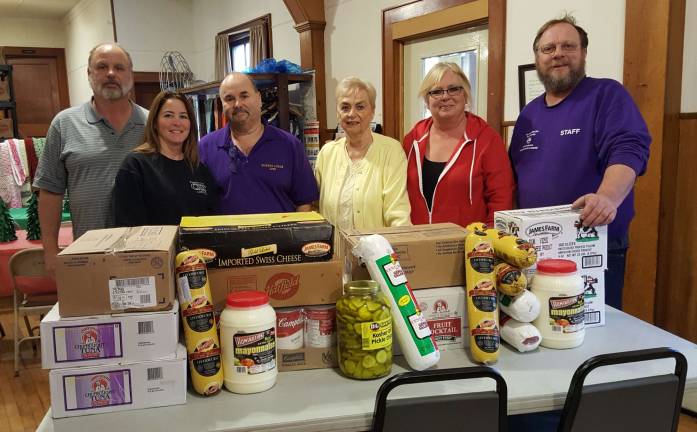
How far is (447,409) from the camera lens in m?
1.06

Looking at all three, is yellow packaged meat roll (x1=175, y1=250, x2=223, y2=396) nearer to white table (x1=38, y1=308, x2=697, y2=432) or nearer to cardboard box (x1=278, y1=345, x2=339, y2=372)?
white table (x1=38, y1=308, x2=697, y2=432)

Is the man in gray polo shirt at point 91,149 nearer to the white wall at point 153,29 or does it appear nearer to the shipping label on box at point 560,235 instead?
the shipping label on box at point 560,235

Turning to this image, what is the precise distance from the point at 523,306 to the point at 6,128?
217 inches

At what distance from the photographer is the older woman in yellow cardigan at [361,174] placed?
214cm

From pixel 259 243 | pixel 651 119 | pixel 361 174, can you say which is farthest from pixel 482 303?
pixel 651 119

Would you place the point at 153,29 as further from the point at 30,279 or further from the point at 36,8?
the point at 30,279

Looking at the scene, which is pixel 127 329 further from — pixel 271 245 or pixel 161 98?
pixel 161 98

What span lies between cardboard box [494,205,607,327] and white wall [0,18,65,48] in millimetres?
8931

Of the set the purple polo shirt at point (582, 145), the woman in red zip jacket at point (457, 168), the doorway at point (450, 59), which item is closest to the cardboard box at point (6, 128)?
the doorway at point (450, 59)

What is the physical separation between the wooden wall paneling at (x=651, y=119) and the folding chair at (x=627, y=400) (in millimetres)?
1460

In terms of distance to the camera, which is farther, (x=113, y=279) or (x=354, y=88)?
(x=354, y=88)

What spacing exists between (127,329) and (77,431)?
206mm

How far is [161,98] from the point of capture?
80.6 inches

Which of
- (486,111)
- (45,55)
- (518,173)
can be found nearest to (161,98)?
(518,173)
